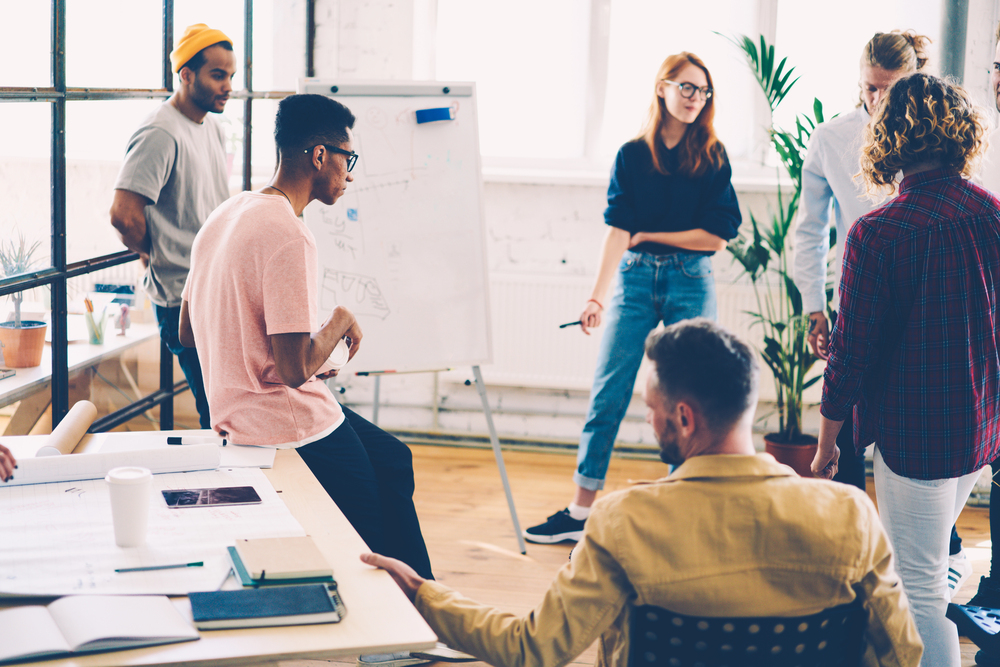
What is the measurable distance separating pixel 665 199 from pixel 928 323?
1.33 metres

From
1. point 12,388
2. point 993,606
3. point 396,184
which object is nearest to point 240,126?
point 396,184

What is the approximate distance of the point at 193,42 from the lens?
2.50 m

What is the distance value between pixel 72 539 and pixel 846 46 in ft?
11.9

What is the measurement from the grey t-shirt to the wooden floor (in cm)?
115

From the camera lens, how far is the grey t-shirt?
7.87ft

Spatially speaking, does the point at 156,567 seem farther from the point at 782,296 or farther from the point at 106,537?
the point at 782,296

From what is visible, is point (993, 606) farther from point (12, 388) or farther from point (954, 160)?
point (12, 388)

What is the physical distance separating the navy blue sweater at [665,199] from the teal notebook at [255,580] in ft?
6.27

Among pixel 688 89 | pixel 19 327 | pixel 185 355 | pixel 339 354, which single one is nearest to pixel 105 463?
pixel 339 354

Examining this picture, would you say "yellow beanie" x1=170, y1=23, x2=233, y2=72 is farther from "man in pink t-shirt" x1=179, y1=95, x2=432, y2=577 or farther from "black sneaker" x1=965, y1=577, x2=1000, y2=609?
"black sneaker" x1=965, y1=577, x2=1000, y2=609

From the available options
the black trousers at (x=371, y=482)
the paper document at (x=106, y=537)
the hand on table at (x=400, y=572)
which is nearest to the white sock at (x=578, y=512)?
the black trousers at (x=371, y=482)

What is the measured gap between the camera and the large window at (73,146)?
2.11 meters

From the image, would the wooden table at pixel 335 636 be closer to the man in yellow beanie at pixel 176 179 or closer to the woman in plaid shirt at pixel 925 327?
the woman in plaid shirt at pixel 925 327

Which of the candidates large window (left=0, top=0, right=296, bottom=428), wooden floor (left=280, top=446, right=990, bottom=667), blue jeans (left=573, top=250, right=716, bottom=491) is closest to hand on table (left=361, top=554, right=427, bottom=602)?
wooden floor (left=280, top=446, right=990, bottom=667)
